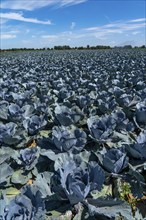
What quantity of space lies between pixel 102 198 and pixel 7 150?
5.77 feet

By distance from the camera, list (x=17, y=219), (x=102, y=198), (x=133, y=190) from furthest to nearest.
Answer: (x=133, y=190) < (x=102, y=198) < (x=17, y=219)

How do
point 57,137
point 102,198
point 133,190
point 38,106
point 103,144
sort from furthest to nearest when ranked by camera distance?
point 38,106 < point 103,144 < point 57,137 < point 133,190 < point 102,198

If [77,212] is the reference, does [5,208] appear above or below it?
above

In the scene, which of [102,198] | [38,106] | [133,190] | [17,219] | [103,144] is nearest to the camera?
A: [17,219]

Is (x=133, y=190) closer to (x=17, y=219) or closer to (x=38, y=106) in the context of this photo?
(x=17, y=219)

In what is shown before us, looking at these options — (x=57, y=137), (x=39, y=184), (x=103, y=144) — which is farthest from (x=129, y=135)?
(x=39, y=184)

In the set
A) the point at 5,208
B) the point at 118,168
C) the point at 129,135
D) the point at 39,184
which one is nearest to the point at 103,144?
the point at 129,135

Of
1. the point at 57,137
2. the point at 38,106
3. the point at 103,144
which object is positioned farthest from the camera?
the point at 38,106

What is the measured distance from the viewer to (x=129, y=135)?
497cm

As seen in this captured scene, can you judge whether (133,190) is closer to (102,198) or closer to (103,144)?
(102,198)

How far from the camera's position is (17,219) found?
8.79 feet

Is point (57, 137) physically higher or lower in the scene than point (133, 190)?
higher

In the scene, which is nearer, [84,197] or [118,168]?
[84,197]

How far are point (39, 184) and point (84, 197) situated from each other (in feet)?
1.52
